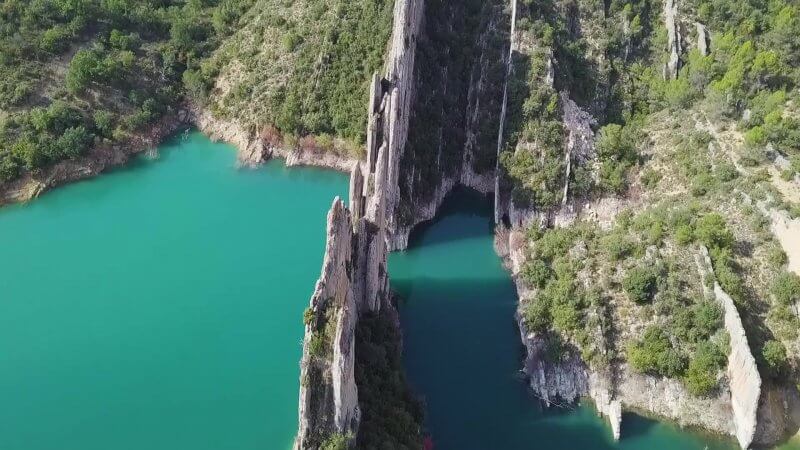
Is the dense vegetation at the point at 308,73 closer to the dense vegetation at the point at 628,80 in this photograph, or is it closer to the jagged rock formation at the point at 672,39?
the dense vegetation at the point at 628,80

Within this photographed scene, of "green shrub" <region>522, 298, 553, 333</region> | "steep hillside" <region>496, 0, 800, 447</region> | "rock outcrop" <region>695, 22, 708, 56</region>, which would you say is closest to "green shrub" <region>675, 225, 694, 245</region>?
"steep hillside" <region>496, 0, 800, 447</region>

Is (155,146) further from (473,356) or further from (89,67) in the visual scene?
(473,356)

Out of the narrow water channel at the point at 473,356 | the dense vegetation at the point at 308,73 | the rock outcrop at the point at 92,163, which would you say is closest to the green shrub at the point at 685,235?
the narrow water channel at the point at 473,356

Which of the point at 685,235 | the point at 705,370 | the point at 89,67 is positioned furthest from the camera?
the point at 89,67

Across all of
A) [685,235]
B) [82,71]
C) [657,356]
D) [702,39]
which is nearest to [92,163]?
[82,71]

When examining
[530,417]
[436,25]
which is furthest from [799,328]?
[436,25]

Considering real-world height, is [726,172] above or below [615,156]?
below

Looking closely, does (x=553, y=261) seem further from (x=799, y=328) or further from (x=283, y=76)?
(x=283, y=76)
